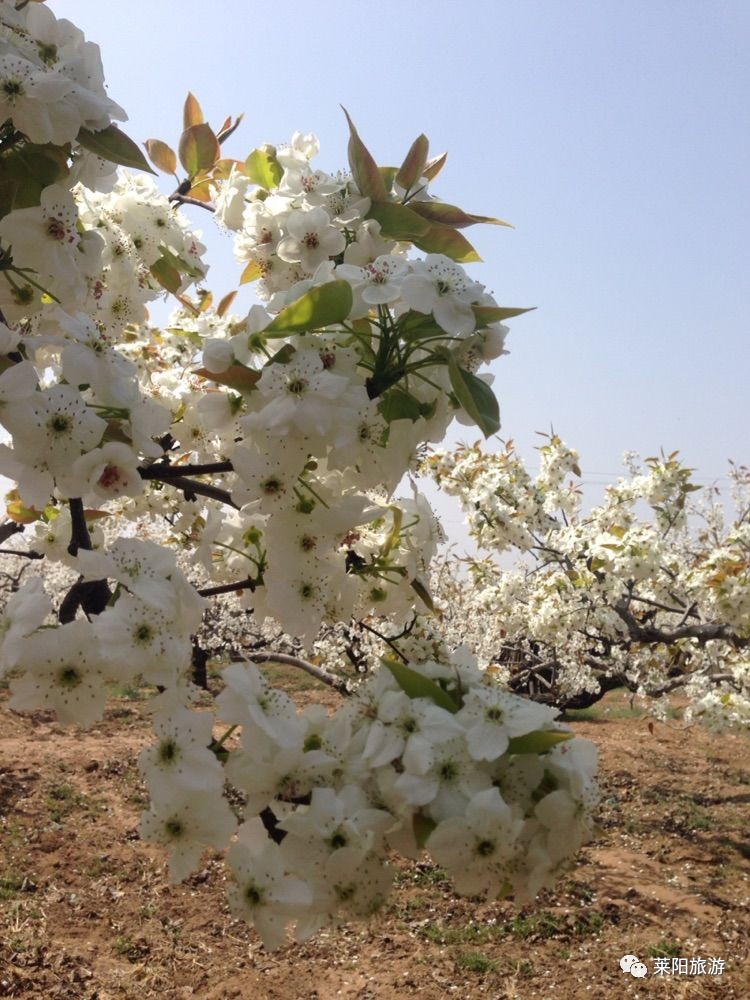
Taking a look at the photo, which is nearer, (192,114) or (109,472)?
(109,472)

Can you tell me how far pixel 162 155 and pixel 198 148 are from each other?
112 millimetres

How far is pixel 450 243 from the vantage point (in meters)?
1.30

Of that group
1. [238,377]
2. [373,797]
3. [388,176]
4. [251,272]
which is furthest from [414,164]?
[373,797]

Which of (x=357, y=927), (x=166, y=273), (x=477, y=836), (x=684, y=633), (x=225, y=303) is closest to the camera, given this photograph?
(x=477, y=836)

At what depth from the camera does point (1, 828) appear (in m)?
4.43

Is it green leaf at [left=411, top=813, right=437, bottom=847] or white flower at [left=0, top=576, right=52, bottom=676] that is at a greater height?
white flower at [left=0, top=576, right=52, bottom=676]

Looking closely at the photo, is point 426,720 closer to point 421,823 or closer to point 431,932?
point 421,823

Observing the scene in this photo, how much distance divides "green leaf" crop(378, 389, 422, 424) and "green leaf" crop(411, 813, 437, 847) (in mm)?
487

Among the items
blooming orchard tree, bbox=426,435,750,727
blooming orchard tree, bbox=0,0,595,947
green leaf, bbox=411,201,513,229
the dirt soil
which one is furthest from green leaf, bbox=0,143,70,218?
blooming orchard tree, bbox=426,435,750,727

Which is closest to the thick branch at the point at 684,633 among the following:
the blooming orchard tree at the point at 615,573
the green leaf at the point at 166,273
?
the blooming orchard tree at the point at 615,573

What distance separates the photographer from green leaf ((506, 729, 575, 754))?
751 millimetres

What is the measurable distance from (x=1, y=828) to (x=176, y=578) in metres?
4.34

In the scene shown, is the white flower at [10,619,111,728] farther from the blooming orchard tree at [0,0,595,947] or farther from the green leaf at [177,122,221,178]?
the green leaf at [177,122,221,178]

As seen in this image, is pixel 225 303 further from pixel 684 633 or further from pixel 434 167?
pixel 684 633
